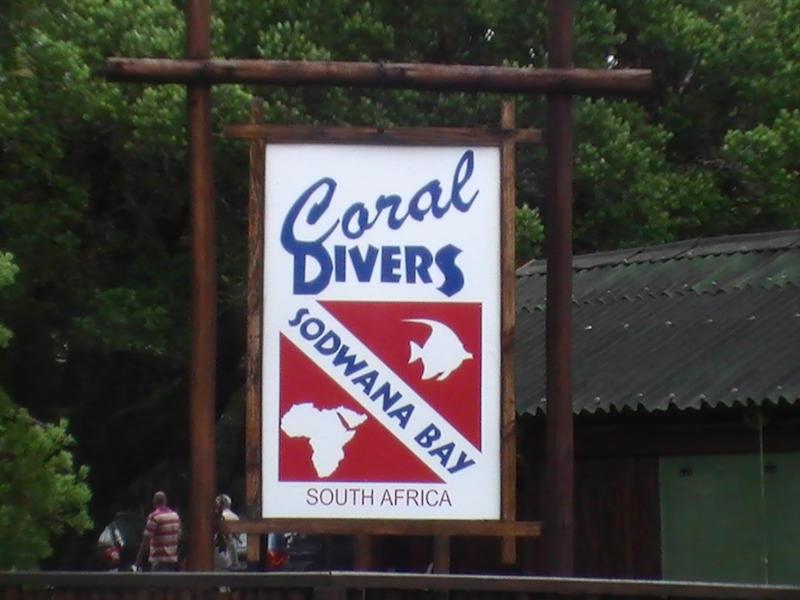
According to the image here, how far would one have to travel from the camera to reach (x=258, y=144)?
9.09 metres

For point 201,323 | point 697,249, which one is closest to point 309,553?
point 697,249

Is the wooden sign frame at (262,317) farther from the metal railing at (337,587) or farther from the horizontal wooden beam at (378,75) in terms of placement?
the metal railing at (337,587)

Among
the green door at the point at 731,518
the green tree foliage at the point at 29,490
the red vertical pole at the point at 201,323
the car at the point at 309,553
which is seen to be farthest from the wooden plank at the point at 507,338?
the car at the point at 309,553

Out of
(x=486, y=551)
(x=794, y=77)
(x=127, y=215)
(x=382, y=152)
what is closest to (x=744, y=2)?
(x=794, y=77)

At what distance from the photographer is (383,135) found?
30.0ft

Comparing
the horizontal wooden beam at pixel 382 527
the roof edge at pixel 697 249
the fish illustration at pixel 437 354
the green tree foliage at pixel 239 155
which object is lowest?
the horizontal wooden beam at pixel 382 527

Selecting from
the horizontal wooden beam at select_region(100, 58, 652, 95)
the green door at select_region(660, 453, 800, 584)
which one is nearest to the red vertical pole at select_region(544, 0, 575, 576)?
the horizontal wooden beam at select_region(100, 58, 652, 95)

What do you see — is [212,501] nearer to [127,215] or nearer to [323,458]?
[323,458]

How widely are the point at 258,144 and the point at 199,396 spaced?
4.46ft

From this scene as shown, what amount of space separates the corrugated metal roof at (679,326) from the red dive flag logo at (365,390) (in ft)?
16.1

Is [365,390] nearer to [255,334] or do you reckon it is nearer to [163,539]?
[255,334]

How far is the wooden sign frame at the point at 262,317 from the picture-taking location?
8969mm

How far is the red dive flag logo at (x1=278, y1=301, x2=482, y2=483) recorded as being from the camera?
901 centimetres

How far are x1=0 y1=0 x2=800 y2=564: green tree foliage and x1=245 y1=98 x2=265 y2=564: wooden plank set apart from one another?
10.9 metres
